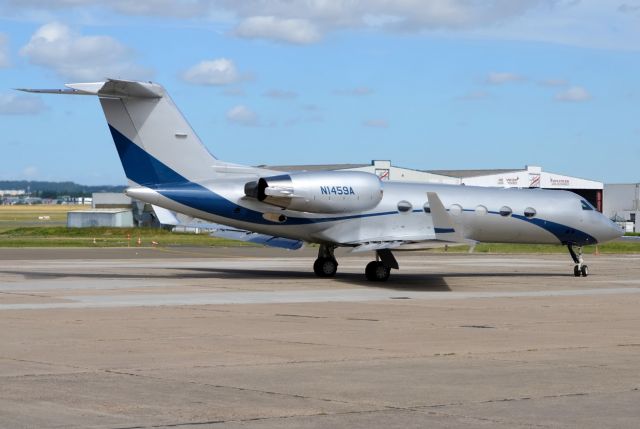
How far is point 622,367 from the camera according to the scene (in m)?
14.1

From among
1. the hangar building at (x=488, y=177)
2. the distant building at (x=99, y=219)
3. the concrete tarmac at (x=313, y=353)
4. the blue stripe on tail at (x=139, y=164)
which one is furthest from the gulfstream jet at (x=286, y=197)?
the distant building at (x=99, y=219)

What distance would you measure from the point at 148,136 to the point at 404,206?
320 inches

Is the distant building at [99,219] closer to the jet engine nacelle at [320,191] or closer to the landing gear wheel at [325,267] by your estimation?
the landing gear wheel at [325,267]

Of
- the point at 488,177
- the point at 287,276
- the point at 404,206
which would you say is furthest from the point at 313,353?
the point at 488,177

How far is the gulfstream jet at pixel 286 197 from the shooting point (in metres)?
29.9

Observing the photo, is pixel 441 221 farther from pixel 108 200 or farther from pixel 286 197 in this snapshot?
pixel 108 200

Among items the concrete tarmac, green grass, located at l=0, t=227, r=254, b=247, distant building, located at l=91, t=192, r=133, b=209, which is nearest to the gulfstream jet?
the concrete tarmac

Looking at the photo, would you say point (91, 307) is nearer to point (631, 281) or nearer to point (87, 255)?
point (631, 281)

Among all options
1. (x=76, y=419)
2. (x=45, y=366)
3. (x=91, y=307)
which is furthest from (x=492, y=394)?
(x=91, y=307)

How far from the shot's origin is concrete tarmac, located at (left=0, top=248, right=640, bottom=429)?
1049 centimetres

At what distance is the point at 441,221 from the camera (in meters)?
30.6

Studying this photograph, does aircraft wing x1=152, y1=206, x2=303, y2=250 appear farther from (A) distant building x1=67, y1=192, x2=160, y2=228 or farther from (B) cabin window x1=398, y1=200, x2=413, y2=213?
(A) distant building x1=67, y1=192, x2=160, y2=228

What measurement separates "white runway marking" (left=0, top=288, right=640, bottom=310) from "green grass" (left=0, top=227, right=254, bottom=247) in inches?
1383

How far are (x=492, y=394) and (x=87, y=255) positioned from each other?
38994 mm
